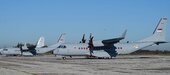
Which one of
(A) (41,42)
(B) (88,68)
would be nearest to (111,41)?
(B) (88,68)

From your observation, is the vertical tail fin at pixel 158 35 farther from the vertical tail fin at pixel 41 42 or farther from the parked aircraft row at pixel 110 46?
the vertical tail fin at pixel 41 42

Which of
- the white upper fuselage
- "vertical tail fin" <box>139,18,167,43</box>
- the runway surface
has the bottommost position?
the runway surface

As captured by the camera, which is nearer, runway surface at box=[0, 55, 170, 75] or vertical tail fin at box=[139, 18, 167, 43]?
runway surface at box=[0, 55, 170, 75]

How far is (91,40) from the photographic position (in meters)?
67.1

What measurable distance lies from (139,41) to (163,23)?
5.21 metres

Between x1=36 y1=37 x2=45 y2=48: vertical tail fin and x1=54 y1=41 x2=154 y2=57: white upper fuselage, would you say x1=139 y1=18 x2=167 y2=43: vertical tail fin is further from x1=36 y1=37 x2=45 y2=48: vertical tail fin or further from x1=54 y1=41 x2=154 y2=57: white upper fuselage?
x1=36 y1=37 x2=45 y2=48: vertical tail fin

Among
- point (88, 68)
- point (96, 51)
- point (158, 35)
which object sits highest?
point (158, 35)

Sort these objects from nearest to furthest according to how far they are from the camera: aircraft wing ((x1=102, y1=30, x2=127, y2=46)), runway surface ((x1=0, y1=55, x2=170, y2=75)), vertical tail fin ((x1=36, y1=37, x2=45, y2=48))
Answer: runway surface ((x1=0, y1=55, x2=170, y2=75)), aircraft wing ((x1=102, y1=30, x2=127, y2=46)), vertical tail fin ((x1=36, y1=37, x2=45, y2=48))

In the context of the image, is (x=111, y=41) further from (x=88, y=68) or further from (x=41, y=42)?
(x=41, y=42)

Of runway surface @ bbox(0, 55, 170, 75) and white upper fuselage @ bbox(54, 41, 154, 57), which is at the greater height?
white upper fuselage @ bbox(54, 41, 154, 57)

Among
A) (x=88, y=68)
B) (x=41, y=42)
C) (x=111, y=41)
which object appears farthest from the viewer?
(x=41, y=42)

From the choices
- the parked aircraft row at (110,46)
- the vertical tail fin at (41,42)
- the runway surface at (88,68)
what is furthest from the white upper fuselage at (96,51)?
the vertical tail fin at (41,42)

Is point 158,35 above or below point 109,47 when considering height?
above

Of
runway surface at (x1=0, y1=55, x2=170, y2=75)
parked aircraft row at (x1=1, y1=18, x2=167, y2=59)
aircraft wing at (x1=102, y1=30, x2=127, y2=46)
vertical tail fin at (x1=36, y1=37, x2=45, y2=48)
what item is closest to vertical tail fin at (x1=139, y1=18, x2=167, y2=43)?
parked aircraft row at (x1=1, y1=18, x2=167, y2=59)
